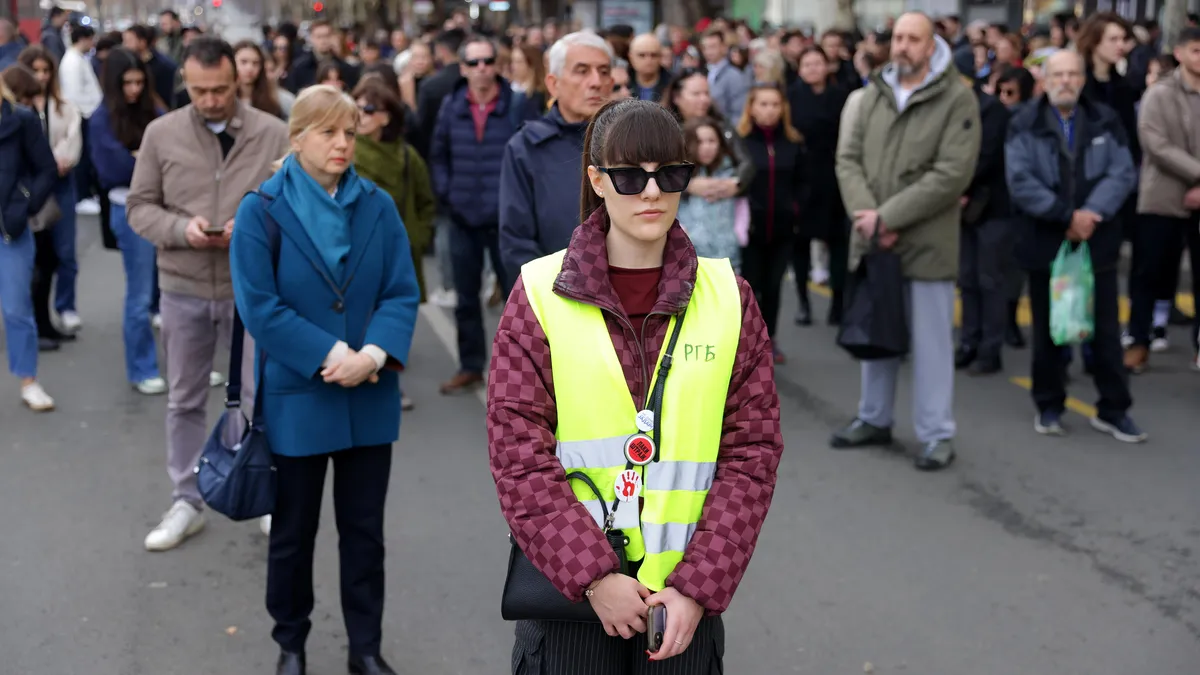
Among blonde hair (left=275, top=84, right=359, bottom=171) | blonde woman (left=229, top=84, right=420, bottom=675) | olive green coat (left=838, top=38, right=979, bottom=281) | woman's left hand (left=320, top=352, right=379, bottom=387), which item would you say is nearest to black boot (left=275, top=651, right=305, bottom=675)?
blonde woman (left=229, top=84, right=420, bottom=675)

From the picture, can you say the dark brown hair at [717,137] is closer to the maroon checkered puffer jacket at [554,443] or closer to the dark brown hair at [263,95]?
the dark brown hair at [263,95]

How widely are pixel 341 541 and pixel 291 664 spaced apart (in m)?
0.43

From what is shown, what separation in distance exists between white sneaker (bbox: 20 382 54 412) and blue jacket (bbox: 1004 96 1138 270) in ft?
18.6

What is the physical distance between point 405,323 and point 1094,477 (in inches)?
157

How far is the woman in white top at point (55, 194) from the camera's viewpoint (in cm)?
988

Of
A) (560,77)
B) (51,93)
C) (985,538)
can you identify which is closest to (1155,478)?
(985,538)

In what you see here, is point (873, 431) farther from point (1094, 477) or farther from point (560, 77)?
point (560, 77)

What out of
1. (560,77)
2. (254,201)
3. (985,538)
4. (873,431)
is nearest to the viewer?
(254,201)

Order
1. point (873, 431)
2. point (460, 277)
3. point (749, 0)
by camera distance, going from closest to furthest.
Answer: point (873, 431) < point (460, 277) < point (749, 0)

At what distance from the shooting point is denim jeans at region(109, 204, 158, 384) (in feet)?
28.2

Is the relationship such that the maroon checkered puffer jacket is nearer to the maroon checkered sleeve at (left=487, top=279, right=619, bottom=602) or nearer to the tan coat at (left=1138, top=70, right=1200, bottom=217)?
the maroon checkered sleeve at (left=487, top=279, right=619, bottom=602)

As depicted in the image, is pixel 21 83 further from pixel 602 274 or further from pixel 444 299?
pixel 602 274

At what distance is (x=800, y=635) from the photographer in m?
5.18

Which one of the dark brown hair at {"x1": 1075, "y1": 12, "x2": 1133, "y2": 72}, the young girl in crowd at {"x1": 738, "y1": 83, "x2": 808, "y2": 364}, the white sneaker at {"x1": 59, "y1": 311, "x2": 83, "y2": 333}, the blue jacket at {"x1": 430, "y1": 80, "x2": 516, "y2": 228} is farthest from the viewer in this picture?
the white sneaker at {"x1": 59, "y1": 311, "x2": 83, "y2": 333}
